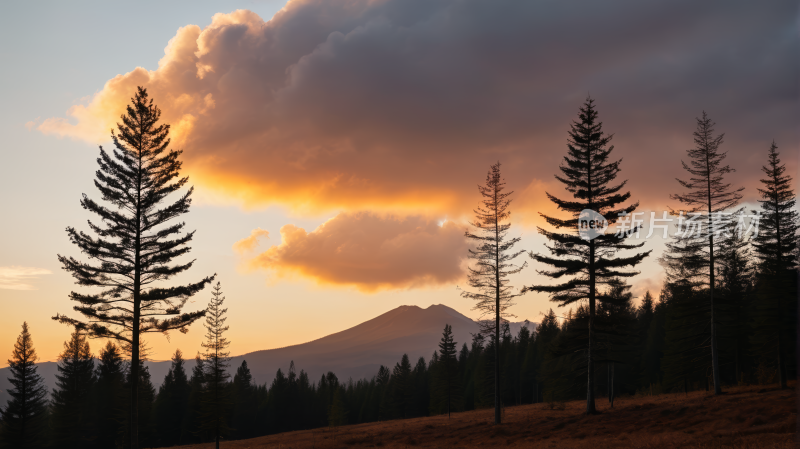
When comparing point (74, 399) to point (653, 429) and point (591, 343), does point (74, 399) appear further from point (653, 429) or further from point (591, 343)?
point (653, 429)

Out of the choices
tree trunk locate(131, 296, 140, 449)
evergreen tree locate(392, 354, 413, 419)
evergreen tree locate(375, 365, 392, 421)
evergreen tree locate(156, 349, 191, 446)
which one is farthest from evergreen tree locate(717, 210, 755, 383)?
evergreen tree locate(156, 349, 191, 446)

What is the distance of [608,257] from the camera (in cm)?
2812

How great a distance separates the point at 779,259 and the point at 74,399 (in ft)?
239

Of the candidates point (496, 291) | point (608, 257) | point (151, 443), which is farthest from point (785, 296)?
point (151, 443)

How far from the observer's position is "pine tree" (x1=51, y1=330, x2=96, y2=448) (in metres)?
56.6

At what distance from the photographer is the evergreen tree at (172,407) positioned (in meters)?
74.9

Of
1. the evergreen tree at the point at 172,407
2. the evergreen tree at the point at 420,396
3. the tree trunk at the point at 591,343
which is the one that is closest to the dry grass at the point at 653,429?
the tree trunk at the point at 591,343

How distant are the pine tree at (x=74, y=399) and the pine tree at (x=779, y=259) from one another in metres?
69.7

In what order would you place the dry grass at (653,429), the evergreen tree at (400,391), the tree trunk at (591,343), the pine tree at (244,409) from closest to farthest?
the dry grass at (653,429) < the tree trunk at (591,343) < the pine tree at (244,409) < the evergreen tree at (400,391)

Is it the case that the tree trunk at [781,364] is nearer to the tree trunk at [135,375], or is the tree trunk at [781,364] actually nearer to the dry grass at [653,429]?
the dry grass at [653,429]

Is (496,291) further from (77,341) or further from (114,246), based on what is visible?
(77,341)

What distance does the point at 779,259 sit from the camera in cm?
3597

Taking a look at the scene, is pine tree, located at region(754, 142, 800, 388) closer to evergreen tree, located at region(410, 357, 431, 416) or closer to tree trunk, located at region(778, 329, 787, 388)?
tree trunk, located at region(778, 329, 787, 388)

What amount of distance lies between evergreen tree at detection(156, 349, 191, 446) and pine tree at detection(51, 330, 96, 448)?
43.2 feet
